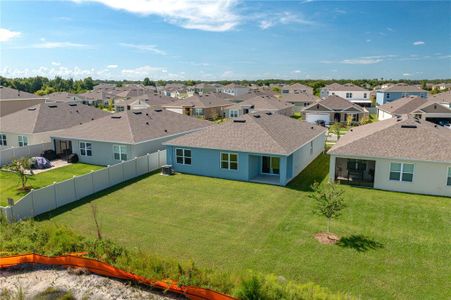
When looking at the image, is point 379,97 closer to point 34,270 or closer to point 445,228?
point 445,228

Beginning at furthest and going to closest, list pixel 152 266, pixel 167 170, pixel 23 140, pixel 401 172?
pixel 23 140, pixel 167 170, pixel 401 172, pixel 152 266

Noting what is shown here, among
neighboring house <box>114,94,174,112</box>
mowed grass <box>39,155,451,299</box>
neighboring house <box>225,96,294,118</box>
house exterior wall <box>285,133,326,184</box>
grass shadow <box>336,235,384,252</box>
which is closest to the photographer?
mowed grass <box>39,155,451,299</box>

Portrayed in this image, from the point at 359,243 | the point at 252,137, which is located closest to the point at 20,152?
the point at 252,137

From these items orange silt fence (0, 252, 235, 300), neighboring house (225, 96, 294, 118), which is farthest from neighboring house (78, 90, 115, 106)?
orange silt fence (0, 252, 235, 300)

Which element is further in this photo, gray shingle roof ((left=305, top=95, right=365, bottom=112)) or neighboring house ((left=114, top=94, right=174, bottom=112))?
neighboring house ((left=114, top=94, right=174, bottom=112))

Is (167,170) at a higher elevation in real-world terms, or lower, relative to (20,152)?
lower

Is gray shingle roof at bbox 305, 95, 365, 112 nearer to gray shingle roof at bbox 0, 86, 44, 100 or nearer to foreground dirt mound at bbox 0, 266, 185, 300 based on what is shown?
gray shingle roof at bbox 0, 86, 44, 100

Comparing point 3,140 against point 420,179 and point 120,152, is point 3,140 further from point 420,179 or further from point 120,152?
point 420,179
